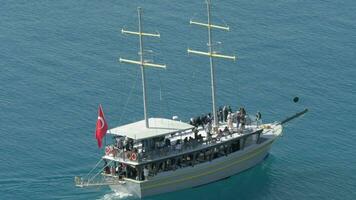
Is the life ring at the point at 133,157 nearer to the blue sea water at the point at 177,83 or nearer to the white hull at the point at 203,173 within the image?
the white hull at the point at 203,173

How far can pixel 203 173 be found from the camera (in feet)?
375

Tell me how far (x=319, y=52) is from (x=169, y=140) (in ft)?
138

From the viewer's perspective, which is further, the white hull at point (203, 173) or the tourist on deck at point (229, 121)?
the tourist on deck at point (229, 121)

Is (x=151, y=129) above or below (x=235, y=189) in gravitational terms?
above

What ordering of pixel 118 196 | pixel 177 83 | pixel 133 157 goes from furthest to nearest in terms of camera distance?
pixel 177 83 < pixel 118 196 < pixel 133 157

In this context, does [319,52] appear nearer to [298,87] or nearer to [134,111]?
[298,87]

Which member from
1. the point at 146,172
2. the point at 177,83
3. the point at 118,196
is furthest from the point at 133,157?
the point at 177,83

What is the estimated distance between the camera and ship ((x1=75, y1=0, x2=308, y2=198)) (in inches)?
4338

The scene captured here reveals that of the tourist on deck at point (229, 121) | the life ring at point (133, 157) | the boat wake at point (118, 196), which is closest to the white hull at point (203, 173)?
the boat wake at point (118, 196)

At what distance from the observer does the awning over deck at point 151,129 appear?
110m

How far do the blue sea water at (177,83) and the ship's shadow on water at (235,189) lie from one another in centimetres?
14

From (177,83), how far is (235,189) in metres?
25.6

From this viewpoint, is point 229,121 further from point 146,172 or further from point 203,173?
point 146,172

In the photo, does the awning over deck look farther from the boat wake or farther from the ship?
the boat wake
